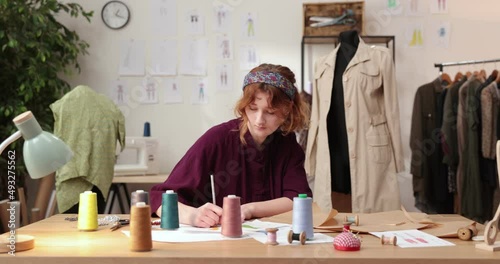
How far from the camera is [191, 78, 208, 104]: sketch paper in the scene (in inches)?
191

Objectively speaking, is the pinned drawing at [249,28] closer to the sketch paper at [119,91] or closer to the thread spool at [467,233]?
the sketch paper at [119,91]

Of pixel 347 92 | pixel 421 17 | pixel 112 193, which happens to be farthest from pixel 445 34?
pixel 112 193

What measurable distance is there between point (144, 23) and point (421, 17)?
2161mm

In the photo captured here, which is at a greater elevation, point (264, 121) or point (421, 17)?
point (421, 17)

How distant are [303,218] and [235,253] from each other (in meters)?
0.31

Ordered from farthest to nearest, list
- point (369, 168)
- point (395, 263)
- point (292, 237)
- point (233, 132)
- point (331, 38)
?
point (331, 38) → point (369, 168) → point (233, 132) → point (292, 237) → point (395, 263)

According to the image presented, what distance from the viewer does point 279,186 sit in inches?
93.9

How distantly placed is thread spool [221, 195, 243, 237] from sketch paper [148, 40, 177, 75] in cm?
310

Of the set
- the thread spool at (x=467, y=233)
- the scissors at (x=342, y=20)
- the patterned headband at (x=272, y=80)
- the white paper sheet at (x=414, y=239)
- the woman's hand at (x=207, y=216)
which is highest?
the scissors at (x=342, y=20)

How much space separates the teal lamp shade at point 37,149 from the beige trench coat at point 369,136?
7.17ft

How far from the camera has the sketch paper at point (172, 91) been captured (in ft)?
15.9

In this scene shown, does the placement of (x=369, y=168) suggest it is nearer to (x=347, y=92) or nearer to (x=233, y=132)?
(x=347, y=92)

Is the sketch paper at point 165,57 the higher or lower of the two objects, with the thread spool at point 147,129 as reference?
higher

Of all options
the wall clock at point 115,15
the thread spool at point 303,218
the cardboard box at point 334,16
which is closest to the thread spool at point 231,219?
the thread spool at point 303,218
